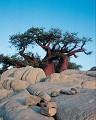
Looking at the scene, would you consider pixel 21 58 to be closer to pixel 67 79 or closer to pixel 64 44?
pixel 64 44

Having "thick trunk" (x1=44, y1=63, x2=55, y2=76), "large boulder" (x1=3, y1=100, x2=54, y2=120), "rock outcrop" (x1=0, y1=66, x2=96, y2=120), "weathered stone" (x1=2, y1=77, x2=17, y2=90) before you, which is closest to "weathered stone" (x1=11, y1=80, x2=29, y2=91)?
"weathered stone" (x1=2, y1=77, x2=17, y2=90)

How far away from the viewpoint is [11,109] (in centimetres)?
1113

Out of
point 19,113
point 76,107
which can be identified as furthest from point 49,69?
point 76,107

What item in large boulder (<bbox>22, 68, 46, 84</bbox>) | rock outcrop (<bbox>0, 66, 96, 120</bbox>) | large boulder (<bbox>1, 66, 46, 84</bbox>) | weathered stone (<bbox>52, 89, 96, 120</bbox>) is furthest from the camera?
large boulder (<bbox>1, 66, 46, 84</bbox>)

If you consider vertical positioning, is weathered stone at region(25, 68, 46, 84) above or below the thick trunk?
below

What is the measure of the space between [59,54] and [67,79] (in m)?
17.2

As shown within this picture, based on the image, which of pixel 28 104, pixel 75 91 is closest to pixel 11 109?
pixel 28 104

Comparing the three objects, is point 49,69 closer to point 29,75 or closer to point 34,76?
point 29,75

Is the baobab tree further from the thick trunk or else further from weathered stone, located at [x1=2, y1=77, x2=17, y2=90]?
weathered stone, located at [x1=2, y1=77, x2=17, y2=90]

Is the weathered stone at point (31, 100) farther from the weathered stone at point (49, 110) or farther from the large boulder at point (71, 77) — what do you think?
the large boulder at point (71, 77)

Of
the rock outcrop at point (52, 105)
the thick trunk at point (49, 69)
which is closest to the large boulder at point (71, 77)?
the rock outcrop at point (52, 105)

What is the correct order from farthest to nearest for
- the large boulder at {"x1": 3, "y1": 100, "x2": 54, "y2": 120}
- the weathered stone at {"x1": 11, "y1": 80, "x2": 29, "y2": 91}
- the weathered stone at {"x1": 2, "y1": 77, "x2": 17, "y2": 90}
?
the weathered stone at {"x1": 2, "y1": 77, "x2": 17, "y2": 90} → the weathered stone at {"x1": 11, "y1": 80, "x2": 29, "y2": 91} → the large boulder at {"x1": 3, "y1": 100, "x2": 54, "y2": 120}

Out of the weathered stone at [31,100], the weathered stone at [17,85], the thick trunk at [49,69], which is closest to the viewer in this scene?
the weathered stone at [31,100]

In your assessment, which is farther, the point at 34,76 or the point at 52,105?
the point at 34,76
